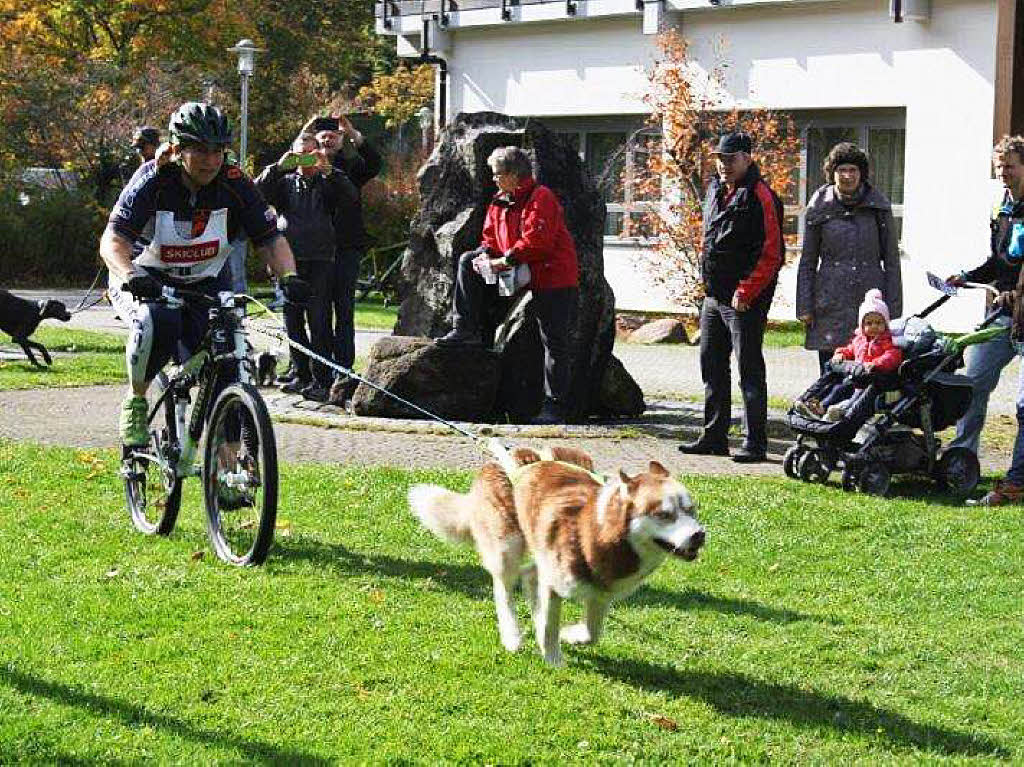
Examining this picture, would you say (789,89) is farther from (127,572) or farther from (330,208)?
(127,572)

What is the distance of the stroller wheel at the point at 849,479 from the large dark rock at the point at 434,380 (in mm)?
3795

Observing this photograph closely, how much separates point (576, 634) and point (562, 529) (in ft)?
2.10

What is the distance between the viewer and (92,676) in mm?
6102

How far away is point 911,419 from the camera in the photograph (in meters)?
10.5

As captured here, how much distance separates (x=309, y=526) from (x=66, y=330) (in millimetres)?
14683

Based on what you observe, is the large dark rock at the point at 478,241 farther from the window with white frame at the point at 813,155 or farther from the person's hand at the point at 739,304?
the window with white frame at the point at 813,155

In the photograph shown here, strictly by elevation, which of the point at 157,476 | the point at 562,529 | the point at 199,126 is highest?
the point at 199,126

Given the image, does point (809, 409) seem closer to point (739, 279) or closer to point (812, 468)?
point (812, 468)

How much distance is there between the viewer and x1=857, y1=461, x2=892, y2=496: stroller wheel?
33.8 ft

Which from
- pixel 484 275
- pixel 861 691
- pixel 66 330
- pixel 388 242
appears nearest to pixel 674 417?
pixel 484 275

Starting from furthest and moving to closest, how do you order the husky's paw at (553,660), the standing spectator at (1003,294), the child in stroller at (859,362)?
1. the child in stroller at (859,362)
2. the standing spectator at (1003,294)
3. the husky's paw at (553,660)

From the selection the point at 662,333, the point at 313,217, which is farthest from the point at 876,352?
the point at 662,333

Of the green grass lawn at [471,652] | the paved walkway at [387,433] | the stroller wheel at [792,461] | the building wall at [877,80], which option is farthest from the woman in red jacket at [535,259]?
the building wall at [877,80]

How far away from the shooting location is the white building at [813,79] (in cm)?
2536
